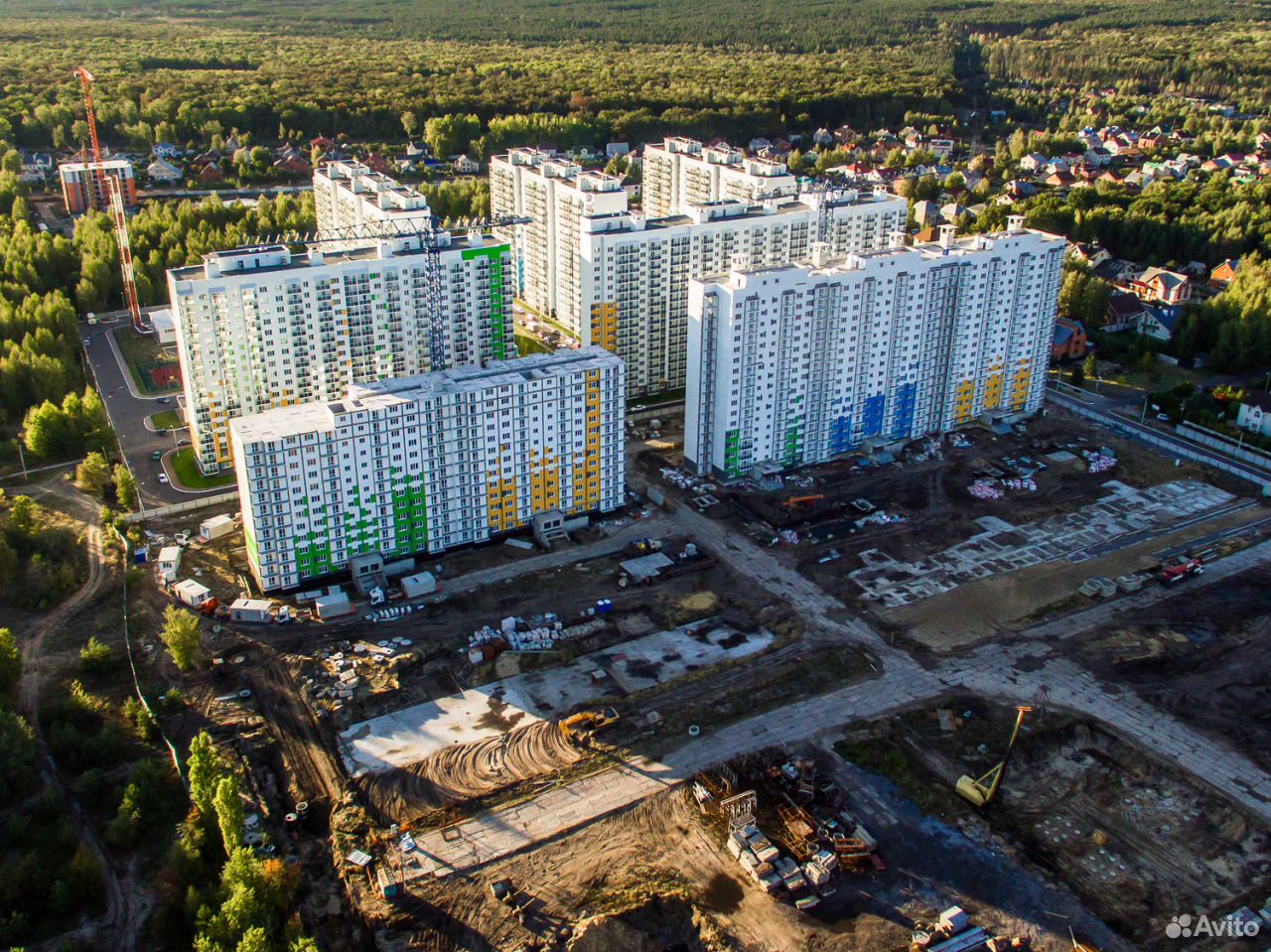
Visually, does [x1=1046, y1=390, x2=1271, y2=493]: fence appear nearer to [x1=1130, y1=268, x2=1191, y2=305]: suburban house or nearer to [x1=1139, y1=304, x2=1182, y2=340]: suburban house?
[x1=1139, y1=304, x2=1182, y2=340]: suburban house

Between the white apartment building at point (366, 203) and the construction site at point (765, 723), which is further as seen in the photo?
the white apartment building at point (366, 203)

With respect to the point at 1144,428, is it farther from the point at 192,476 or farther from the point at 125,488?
the point at 125,488

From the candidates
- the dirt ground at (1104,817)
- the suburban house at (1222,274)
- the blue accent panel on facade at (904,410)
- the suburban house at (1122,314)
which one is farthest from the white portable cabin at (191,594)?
the suburban house at (1222,274)

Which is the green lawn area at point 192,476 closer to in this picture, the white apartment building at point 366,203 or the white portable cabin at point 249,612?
the white portable cabin at point 249,612

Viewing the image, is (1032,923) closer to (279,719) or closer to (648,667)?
(648,667)

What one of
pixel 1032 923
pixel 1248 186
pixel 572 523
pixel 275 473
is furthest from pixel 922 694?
pixel 1248 186

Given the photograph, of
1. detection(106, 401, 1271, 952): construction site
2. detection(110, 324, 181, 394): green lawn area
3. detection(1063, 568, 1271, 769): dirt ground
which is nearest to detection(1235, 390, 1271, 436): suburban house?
detection(106, 401, 1271, 952): construction site
